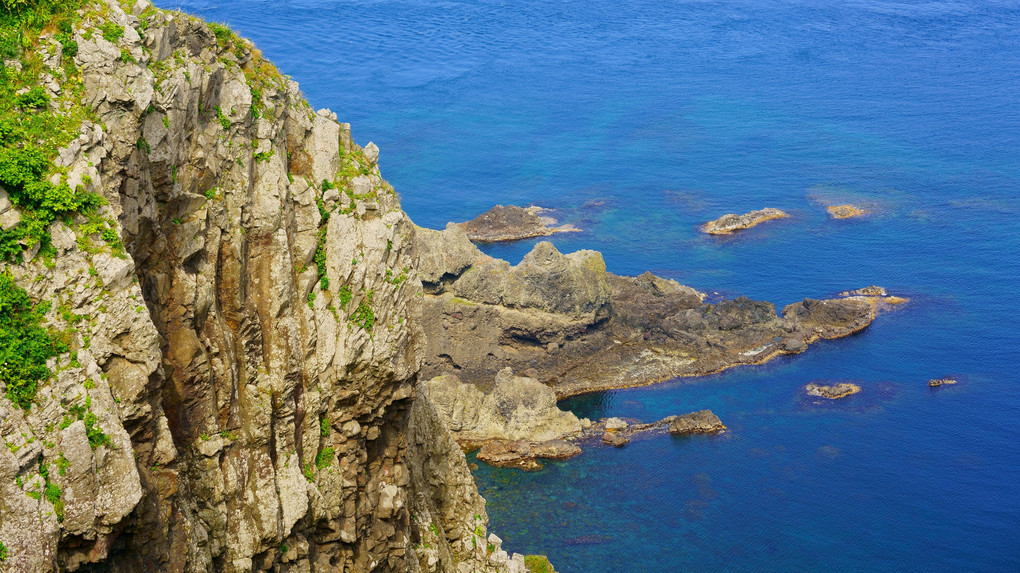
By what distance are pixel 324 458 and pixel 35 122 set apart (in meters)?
12.5

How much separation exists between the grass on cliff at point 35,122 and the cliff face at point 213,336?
0.78 feet

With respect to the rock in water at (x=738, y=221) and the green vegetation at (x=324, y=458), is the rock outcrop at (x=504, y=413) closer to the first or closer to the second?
the green vegetation at (x=324, y=458)

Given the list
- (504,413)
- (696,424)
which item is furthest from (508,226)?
(696,424)

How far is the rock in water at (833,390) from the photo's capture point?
87188 mm

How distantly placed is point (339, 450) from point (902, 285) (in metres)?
97.9

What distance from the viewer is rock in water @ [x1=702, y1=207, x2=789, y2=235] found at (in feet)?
412

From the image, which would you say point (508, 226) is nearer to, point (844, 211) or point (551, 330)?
point (551, 330)

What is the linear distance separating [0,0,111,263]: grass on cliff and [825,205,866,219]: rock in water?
12313 cm

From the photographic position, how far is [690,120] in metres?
166

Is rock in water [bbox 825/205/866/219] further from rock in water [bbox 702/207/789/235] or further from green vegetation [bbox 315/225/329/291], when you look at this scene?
green vegetation [bbox 315/225/329/291]

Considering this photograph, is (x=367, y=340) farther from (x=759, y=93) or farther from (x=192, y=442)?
(x=759, y=93)

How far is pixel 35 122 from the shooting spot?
18875mm

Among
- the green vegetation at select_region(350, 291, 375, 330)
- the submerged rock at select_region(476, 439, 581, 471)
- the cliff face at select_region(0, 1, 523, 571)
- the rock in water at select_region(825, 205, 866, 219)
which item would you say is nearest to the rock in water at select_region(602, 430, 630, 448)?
the submerged rock at select_region(476, 439, 581, 471)

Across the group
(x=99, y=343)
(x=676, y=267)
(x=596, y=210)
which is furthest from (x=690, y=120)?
(x=99, y=343)
